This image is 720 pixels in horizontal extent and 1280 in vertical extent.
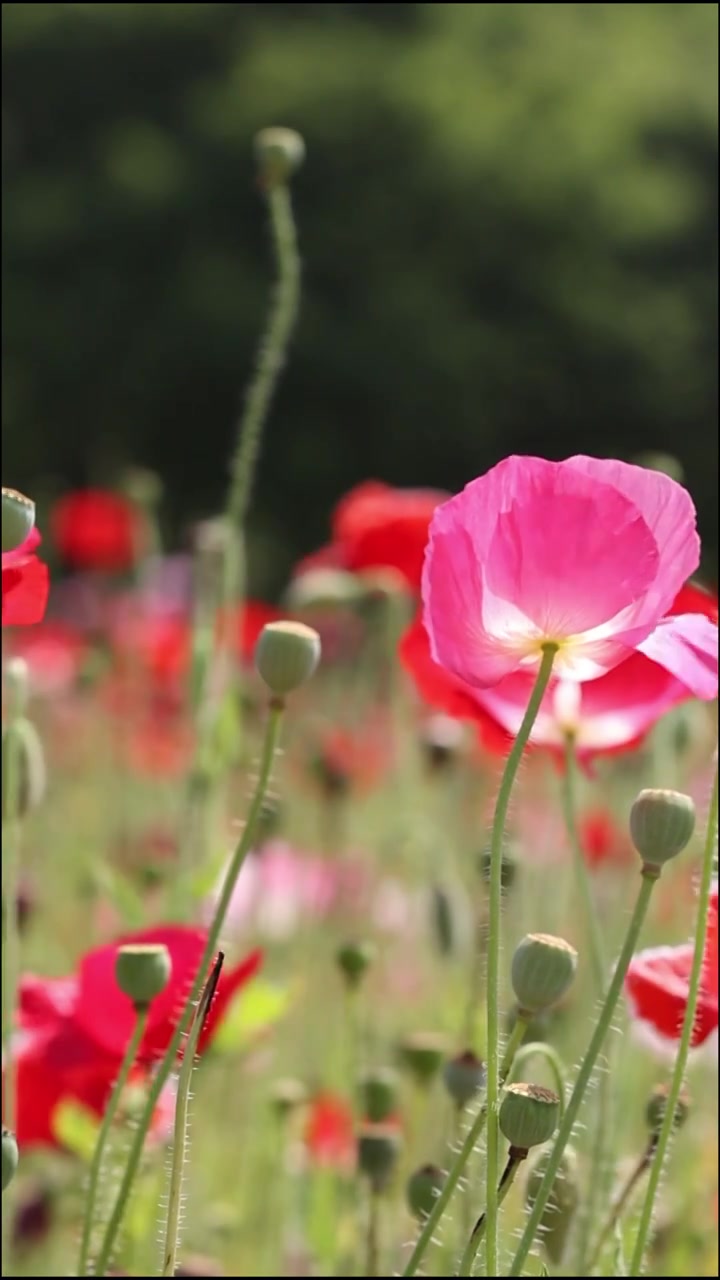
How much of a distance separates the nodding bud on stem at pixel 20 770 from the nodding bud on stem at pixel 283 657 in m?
0.11

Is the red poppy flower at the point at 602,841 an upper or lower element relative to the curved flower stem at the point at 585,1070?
upper

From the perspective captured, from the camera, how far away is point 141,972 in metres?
0.42

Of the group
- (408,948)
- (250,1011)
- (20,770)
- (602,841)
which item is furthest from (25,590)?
(408,948)

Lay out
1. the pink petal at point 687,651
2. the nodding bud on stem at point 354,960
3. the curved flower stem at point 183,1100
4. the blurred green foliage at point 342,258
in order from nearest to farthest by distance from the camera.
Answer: the curved flower stem at point 183,1100, the pink petal at point 687,651, the nodding bud on stem at point 354,960, the blurred green foliage at point 342,258

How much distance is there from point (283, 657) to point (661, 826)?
10 centimetres

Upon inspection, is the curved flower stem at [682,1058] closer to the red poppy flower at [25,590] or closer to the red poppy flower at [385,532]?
the red poppy flower at [25,590]

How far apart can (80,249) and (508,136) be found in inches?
79.5

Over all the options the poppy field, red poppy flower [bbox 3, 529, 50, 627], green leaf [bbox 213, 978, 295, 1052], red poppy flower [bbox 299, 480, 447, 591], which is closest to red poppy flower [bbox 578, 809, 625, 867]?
the poppy field

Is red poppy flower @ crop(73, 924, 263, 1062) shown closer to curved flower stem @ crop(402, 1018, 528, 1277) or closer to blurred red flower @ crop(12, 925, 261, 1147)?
blurred red flower @ crop(12, 925, 261, 1147)

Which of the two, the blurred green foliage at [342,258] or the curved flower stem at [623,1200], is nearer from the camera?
the curved flower stem at [623,1200]

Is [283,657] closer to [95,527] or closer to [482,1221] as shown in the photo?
[482,1221]

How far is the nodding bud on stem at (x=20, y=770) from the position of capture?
50 centimetres

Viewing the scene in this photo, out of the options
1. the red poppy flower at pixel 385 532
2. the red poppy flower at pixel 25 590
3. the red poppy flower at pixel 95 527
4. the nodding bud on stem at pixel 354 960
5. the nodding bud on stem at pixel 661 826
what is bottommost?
the nodding bud on stem at pixel 354 960

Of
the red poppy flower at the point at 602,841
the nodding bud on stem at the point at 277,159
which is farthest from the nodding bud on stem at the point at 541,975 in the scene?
the red poppy flower at the point at 602,841
